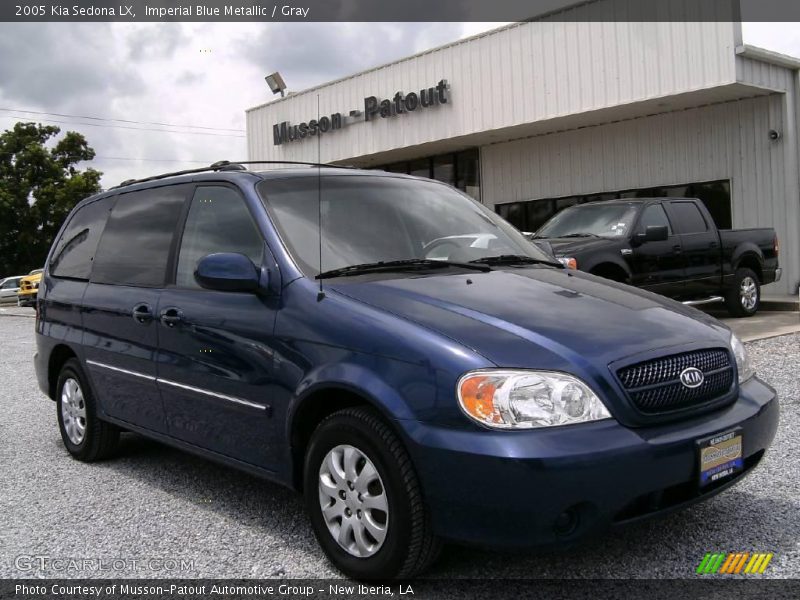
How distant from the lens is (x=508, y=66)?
17031 mm

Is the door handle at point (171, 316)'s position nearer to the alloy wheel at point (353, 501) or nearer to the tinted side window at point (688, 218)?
the alloy wheel at point (353, 501)

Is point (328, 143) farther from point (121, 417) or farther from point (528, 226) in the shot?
point (121, 417)

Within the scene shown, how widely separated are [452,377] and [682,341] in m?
1.02

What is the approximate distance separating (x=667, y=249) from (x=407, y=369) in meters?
8.32

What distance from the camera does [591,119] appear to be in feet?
54.4

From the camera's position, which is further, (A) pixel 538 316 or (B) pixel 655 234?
(B) pixel 655 234

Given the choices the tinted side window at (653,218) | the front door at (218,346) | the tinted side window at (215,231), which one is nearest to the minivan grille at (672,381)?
the front door at (218,346)

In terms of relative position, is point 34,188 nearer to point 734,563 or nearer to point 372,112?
point 372,112

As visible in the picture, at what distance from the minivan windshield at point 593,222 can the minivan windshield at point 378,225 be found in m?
5.78

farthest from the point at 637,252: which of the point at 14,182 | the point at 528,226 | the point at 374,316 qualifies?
the point at 14,182

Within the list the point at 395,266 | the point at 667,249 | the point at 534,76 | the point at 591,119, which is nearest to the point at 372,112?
the point at 534,76

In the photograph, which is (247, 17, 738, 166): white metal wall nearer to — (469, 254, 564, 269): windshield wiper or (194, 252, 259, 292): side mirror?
(469, 254, 564, 269): windshield wiper

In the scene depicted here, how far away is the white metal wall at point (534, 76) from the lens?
13.9 meters

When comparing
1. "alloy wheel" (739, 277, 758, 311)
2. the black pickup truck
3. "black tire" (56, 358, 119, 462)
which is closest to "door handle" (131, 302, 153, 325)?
"black tire" (56, 358, 119, 462)
